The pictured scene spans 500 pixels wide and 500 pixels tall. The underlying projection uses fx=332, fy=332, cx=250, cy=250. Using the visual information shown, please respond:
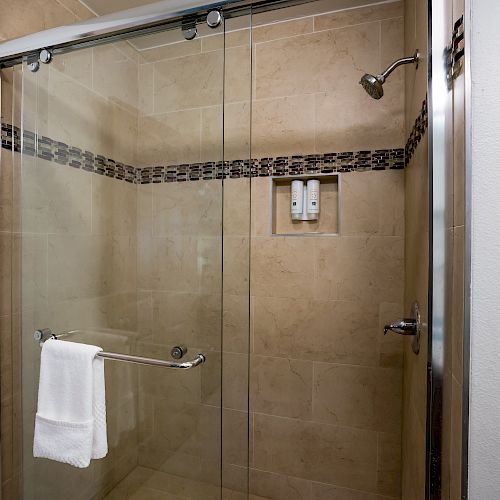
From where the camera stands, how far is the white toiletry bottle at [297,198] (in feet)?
5.24

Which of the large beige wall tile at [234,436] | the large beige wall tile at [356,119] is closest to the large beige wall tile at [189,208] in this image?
the large beige wall tile at [234,436]

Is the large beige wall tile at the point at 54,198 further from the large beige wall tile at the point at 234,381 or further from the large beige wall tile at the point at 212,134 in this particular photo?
the large beige wall tile at the point at 234,381

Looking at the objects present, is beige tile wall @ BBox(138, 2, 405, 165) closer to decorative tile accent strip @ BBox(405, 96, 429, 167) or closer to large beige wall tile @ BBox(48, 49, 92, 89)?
large beige wall tile @ BBox(48, 49, 92, 89)

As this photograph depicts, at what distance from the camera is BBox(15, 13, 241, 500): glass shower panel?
1.00 meters

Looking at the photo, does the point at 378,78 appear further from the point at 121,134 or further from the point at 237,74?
the point at 121,134

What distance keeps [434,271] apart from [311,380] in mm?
1052

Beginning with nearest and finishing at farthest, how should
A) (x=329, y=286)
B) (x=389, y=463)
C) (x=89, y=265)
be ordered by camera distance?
(x=89, y=265)
(x=389, y=463)
(x=329, y=286)

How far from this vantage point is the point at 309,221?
64.1 inches

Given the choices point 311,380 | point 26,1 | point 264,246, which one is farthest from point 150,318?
point 26,1

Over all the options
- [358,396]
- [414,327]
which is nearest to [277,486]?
[358,396]

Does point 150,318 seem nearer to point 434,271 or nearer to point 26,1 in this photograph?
point 434,271

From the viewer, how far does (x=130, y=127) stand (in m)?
1.04

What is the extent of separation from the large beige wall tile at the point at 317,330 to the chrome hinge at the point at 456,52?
1.04 metres

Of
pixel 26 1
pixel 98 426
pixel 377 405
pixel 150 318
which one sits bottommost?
pixel 377 405
